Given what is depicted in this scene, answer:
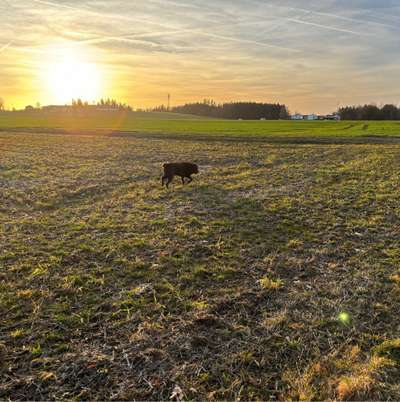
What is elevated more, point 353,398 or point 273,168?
point 273,168

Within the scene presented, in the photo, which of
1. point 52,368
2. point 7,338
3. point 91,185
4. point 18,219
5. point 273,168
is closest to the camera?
point 52,368

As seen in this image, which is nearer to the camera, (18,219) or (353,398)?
(353,398)

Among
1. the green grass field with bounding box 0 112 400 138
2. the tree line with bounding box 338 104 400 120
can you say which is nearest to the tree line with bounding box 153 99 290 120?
the tree line with bounding box 338 104 400 120

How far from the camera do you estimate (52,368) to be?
3734 mm

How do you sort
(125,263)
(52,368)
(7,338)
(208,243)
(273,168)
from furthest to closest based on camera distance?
(273,168) < (208,243) < (125,263) < (7,338) < (52,368)

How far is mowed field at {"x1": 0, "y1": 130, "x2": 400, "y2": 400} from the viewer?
140 inches

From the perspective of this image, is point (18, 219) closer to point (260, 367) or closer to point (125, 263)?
point (125, 263)

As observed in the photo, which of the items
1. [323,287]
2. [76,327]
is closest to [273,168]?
[323,287]

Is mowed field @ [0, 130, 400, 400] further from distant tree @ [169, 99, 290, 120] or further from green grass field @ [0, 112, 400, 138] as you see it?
distant tree @ [169, 99, 290, 120]

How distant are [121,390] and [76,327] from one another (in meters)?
1.28

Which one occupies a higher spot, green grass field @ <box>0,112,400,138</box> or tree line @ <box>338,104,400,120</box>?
tree line @ <box>338,104,400,120</box>

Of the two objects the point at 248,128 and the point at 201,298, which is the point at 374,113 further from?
the point at 201,298

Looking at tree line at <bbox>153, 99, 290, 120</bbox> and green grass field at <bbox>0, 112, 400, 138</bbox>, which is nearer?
green grass field at <bbox>0, 112, 400, 138</bbox>

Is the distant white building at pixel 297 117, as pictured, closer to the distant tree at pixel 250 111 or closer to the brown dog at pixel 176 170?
the distant tree at pixel 250 111
